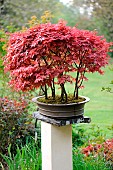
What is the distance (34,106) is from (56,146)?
8.47 feet

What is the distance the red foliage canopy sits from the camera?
2.21 metres

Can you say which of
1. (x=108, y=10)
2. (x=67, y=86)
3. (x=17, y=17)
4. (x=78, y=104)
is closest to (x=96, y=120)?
(x=67, y=86)

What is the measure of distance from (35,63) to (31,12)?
679cm

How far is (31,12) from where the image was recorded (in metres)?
8.81

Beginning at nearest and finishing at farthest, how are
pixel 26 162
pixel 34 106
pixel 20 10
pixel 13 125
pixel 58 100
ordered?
pixel 58 100 < pixel 26 162 < pixel 13 125 < pixel 34 106 < pixel 20 10

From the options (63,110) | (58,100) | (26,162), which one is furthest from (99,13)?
(63,110)

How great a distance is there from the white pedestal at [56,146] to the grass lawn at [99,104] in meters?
2.52

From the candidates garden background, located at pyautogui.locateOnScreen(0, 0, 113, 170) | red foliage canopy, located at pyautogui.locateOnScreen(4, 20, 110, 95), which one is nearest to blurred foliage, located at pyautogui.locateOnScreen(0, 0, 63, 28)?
garden background, located at pyautogui.locateOnScreen(0, 0, 113, 170)

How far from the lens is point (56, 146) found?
234 cm

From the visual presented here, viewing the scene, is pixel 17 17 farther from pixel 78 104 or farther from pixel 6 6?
pixel 78 104

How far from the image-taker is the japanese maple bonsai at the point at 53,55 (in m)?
2.21

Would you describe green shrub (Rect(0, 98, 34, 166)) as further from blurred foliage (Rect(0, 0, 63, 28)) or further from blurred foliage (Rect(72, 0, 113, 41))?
blurred foliage (Rect(0, 0, 63, 28))

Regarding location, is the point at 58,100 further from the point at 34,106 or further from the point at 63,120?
the point at 34,106

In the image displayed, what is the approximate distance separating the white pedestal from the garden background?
0.34 metres
